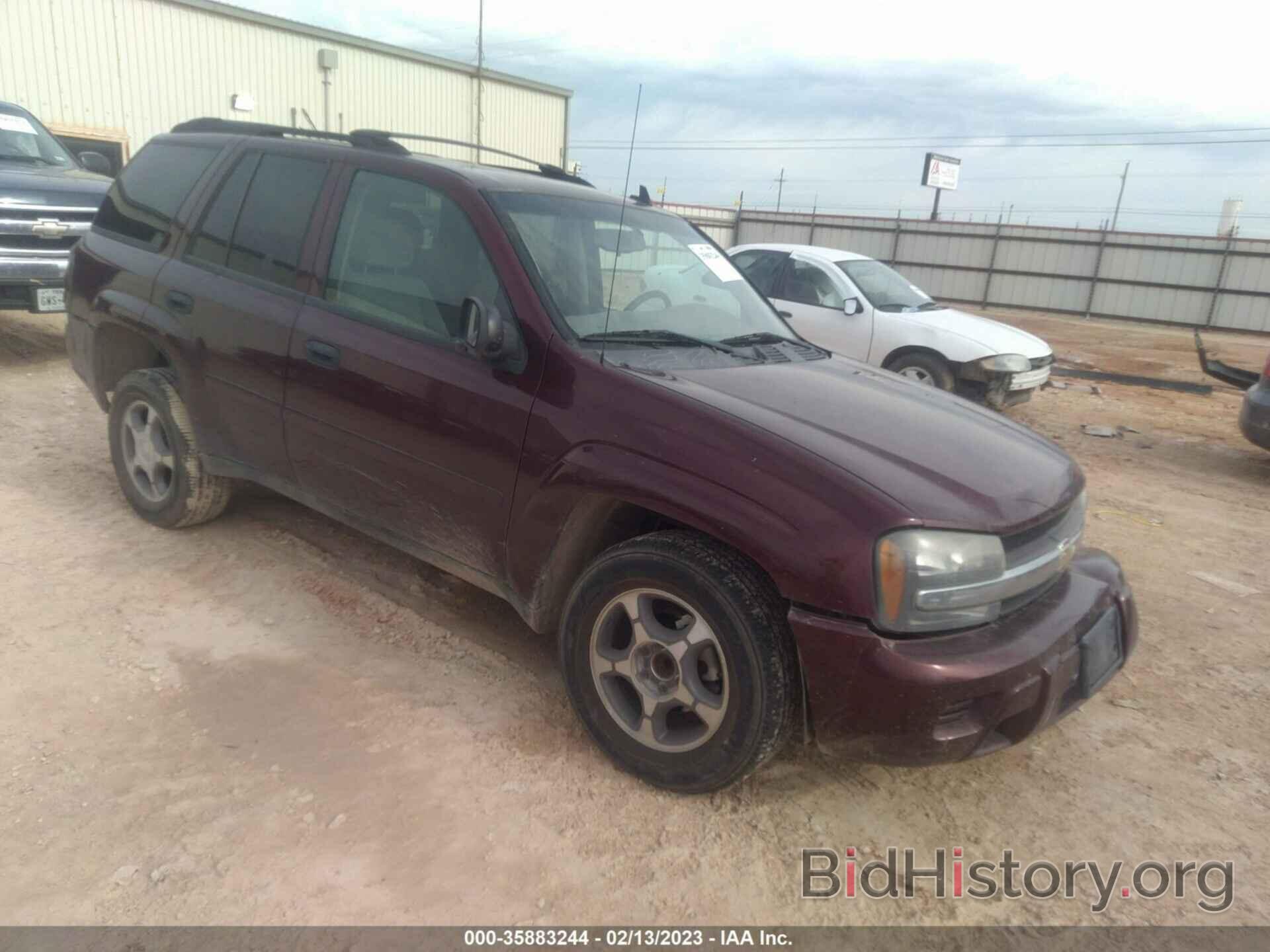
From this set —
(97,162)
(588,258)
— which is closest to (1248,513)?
(588,258)

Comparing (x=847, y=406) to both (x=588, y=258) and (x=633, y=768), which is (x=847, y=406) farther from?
(x=633, y=768)

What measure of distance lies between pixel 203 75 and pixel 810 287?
42.7ft

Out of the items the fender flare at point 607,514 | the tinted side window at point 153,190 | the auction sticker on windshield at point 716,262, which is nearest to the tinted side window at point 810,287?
the auction sticker on windshield at point 716,262

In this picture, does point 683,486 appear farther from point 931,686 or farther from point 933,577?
point 931,686

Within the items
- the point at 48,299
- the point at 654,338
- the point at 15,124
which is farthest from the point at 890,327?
the point at 15,124

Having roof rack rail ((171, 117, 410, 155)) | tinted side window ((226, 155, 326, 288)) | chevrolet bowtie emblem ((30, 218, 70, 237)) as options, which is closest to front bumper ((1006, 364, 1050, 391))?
roof rack rail ((171, 117, 410, 155))

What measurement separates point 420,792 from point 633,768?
631 millimetres

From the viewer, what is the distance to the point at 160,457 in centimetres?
406

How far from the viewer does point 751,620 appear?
2.33 meters

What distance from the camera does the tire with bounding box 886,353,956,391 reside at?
26.7ft

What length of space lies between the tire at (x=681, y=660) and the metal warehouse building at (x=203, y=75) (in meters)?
14.3

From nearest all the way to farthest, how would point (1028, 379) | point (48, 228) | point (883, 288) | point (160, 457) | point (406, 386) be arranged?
point (406, 386), point (160, 457), point (48, 228), point (1028, 379), point (883, 288)

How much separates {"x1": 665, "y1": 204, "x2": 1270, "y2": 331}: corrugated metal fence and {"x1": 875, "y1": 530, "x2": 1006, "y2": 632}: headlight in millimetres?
21720

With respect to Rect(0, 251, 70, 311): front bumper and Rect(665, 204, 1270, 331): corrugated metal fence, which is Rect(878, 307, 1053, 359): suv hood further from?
Rect(665, 204, 1270, 331): corrugated metal fence
